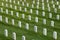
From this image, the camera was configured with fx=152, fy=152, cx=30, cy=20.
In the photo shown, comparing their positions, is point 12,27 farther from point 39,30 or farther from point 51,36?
point 51,36

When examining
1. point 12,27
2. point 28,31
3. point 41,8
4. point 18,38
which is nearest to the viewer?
point 18,38

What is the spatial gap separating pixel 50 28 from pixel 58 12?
2.65 metres

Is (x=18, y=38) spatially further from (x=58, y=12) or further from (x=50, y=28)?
(x=58, y=12)

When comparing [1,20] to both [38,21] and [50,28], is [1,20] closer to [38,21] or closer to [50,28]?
[38,21]

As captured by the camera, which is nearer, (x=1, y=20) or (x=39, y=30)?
(x=39, y=30)

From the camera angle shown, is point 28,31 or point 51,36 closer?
point 51,36

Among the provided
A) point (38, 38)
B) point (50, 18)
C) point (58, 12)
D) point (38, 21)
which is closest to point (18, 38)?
point (38, 38)

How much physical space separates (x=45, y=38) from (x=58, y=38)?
16.9 inches

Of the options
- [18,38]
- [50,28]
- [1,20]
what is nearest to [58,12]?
[50,28]

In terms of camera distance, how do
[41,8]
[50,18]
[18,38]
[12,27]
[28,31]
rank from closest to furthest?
[18,38]
[28,31]
[12,27]
[50,18]
[41,8]

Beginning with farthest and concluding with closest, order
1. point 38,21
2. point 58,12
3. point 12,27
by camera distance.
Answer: point 58,12
point 38,21
point 12,27

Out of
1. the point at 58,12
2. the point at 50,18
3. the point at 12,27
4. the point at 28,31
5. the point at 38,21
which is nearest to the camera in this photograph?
the point at 28,31

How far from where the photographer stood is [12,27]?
20.5 feet

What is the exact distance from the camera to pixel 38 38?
16.8 ft
